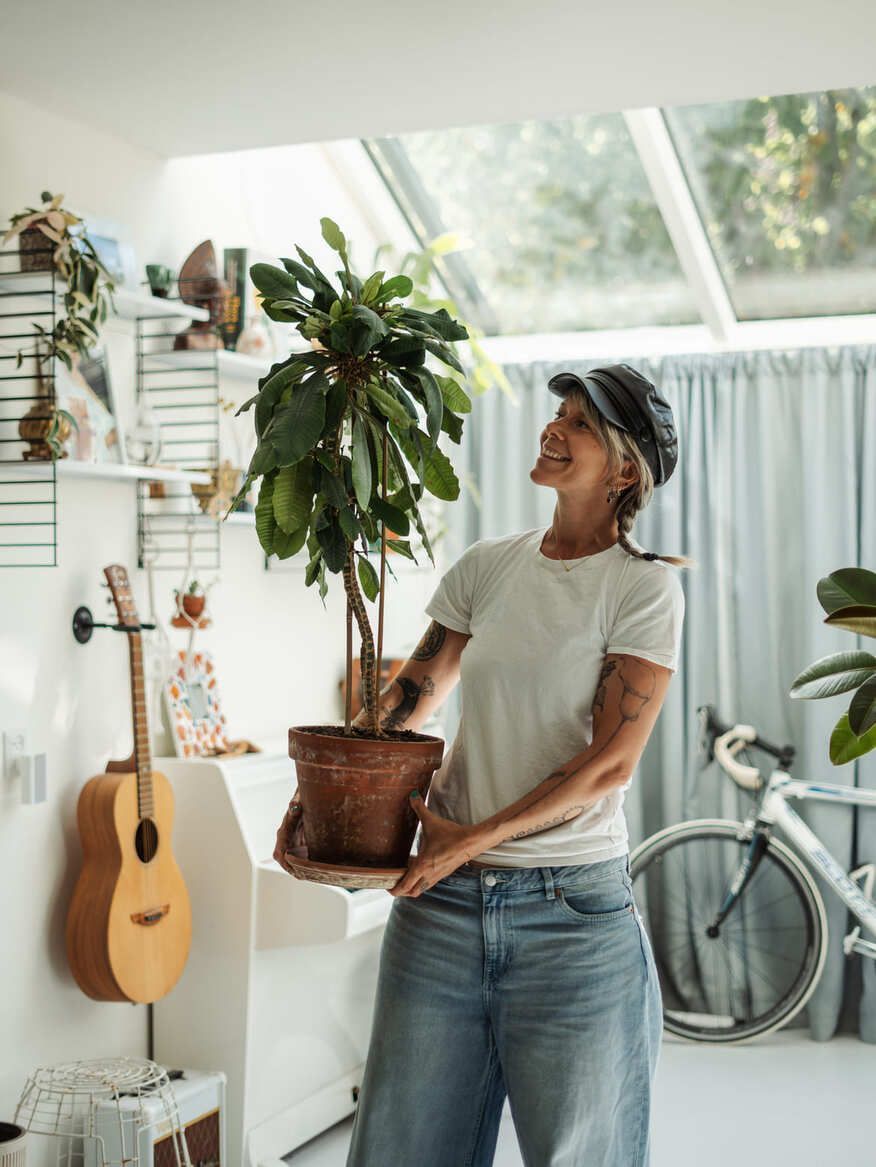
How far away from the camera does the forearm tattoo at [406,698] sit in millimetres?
1997

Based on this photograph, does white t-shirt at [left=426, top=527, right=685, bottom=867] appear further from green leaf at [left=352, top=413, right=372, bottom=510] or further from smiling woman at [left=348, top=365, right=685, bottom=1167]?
green leaf at [left=352, top=413, right=372, bottom=510]

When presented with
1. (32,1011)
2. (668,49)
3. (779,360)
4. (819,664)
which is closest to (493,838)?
(819,664)

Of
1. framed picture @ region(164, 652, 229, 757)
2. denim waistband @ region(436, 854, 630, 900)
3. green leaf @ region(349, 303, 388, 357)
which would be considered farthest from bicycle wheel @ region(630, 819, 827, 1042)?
green leaf @ region(349, 303, 388, 357)

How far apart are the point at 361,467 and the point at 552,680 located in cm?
41

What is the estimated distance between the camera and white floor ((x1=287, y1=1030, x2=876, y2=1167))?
3.25 m

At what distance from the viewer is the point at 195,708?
325 cm

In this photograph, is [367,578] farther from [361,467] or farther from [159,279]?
[159,279]

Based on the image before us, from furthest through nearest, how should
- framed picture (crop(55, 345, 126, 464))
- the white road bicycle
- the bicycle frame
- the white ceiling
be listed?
1. the white road bicycle
2. the bicycle frame
3. framed picture (crop(55, 345, 126, 464))
4. the white ceiling

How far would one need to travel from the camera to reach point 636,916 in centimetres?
184

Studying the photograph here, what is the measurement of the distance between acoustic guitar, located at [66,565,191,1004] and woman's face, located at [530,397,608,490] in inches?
52.2

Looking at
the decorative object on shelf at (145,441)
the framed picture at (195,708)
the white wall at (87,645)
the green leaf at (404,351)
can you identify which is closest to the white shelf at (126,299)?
the white wall at (87,645)

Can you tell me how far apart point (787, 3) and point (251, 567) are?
1959 mm

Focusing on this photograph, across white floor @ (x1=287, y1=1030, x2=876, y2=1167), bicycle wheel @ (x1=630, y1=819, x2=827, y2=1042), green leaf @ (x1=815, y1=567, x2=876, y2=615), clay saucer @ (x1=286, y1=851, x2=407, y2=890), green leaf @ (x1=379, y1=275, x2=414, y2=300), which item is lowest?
white floor @ (x1=287, y1=1030, x2=876, y2=1167)

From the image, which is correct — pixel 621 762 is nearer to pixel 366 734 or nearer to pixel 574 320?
pixel 366 734
